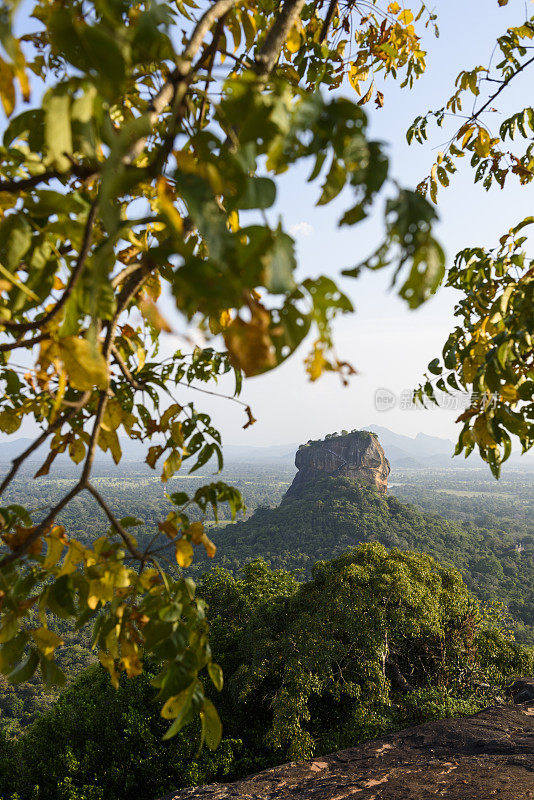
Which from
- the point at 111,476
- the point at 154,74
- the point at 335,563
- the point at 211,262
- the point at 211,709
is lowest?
the point at 111,476

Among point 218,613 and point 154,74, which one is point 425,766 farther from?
point 218,613

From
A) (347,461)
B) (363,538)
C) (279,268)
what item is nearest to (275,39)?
(279,268)

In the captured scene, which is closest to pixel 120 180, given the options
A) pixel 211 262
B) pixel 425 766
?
pixel 211 262

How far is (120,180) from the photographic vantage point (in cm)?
37

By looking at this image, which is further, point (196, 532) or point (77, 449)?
point (77, 449)

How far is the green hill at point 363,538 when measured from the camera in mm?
29609

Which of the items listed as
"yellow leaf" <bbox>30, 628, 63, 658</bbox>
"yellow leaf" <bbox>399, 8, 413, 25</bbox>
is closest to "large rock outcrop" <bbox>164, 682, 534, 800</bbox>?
"yellow leaf" <bbox>30, 628, 63, 658</bbox>

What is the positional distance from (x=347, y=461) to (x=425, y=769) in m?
43.4

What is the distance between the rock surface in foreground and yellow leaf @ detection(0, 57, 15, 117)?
10.5 ft

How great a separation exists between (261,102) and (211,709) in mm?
813

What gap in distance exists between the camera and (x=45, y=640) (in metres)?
0.81

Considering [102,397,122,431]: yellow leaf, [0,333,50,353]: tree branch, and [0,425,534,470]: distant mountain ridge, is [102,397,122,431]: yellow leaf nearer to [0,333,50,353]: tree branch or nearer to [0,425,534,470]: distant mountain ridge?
[0,333,50,353]: tree branch

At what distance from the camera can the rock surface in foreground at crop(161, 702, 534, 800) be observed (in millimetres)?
2412

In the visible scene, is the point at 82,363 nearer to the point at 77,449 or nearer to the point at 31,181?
the point at 31,181
